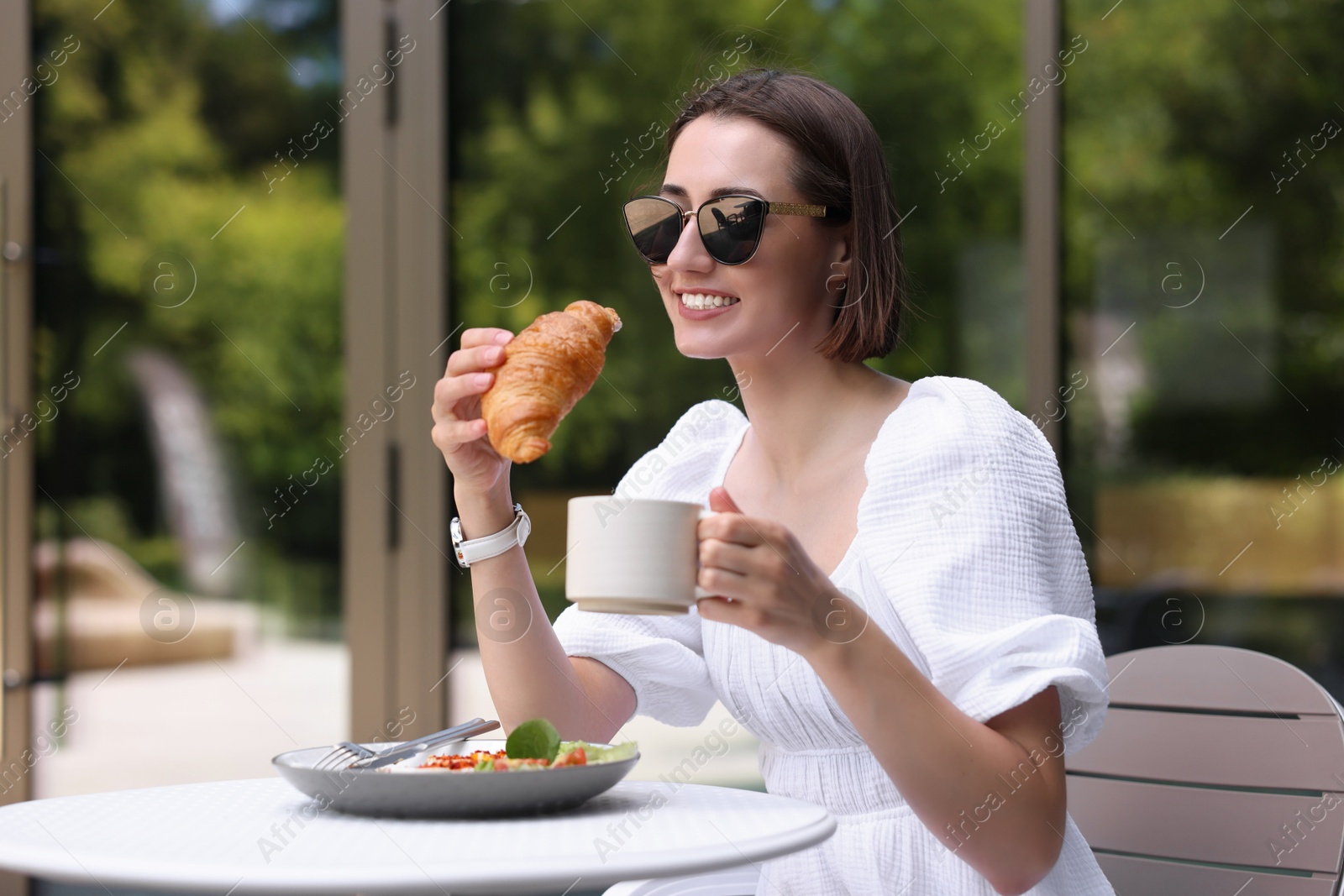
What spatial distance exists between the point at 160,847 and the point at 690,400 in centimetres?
286

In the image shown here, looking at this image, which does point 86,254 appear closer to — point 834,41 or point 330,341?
point 330,341

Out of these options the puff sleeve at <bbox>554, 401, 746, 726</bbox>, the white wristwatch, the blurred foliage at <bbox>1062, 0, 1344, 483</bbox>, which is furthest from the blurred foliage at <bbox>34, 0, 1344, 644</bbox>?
the white wristwatch

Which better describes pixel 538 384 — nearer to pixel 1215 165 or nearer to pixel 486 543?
pixel 486 543

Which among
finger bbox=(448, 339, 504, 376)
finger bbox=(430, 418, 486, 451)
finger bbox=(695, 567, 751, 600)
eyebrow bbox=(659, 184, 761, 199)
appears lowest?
finger bbox=(695, 567, 751, 600)

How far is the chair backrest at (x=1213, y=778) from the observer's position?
1632mm

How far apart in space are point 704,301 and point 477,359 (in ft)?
1.29

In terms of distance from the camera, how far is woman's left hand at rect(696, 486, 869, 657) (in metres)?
1.13

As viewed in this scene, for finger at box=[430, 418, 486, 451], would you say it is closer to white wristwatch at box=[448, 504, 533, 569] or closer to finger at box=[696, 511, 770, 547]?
white wristwatch at box=[448, 504, 533, 569]

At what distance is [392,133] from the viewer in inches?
154

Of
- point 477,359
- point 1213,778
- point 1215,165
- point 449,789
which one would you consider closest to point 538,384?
point 477,359

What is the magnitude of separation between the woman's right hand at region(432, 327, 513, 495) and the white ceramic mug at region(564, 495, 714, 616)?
0.38m

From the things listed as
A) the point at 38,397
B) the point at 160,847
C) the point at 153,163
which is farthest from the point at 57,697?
the point at 160,847

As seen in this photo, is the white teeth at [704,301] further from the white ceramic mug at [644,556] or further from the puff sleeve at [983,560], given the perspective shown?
the white ceramic mug at [644,556]

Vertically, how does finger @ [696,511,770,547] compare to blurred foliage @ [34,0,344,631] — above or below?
below
